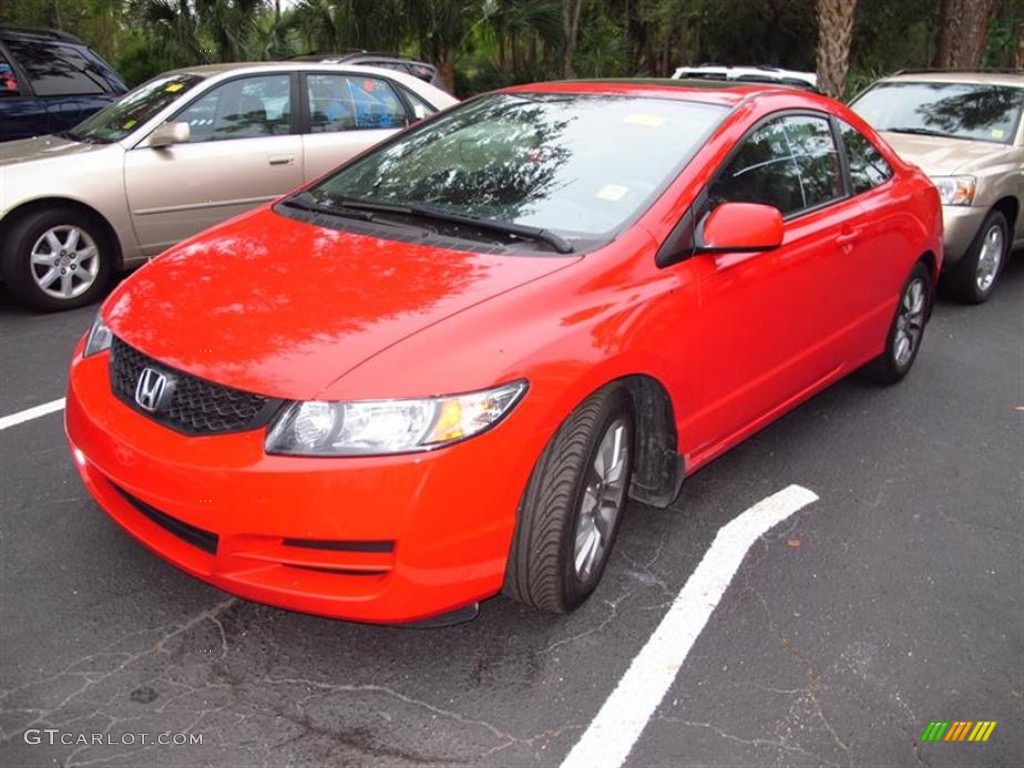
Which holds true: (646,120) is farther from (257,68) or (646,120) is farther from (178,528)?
(257,68)

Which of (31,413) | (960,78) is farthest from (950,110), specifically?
(31,413)

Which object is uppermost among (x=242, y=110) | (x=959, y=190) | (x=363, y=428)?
(x=242, y=110)

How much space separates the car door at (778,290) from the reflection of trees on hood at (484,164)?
2.19 ft

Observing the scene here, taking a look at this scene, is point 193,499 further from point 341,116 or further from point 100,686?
Answer: point 341,116

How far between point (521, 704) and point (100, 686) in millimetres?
1183

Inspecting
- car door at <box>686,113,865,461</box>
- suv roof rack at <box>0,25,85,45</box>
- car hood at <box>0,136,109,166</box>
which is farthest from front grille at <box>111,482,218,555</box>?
suv roof rack at <box>0,25,85,45</box>

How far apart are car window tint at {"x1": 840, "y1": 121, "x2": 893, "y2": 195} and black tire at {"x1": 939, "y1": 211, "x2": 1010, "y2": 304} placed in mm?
2406

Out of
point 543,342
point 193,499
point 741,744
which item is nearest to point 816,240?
point 543,342

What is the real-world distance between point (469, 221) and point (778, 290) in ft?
4.15

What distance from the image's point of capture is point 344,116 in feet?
23.3

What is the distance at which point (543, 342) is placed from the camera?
9.00 feet

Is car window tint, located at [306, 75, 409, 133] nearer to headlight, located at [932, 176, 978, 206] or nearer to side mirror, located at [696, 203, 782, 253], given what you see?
headlight, located at [932, 176, 978, 206]

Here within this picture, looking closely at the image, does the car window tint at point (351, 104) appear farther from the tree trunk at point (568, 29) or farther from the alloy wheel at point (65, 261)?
the tree trunk at point (568, 29)

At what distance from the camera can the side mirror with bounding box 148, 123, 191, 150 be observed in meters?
5.99
